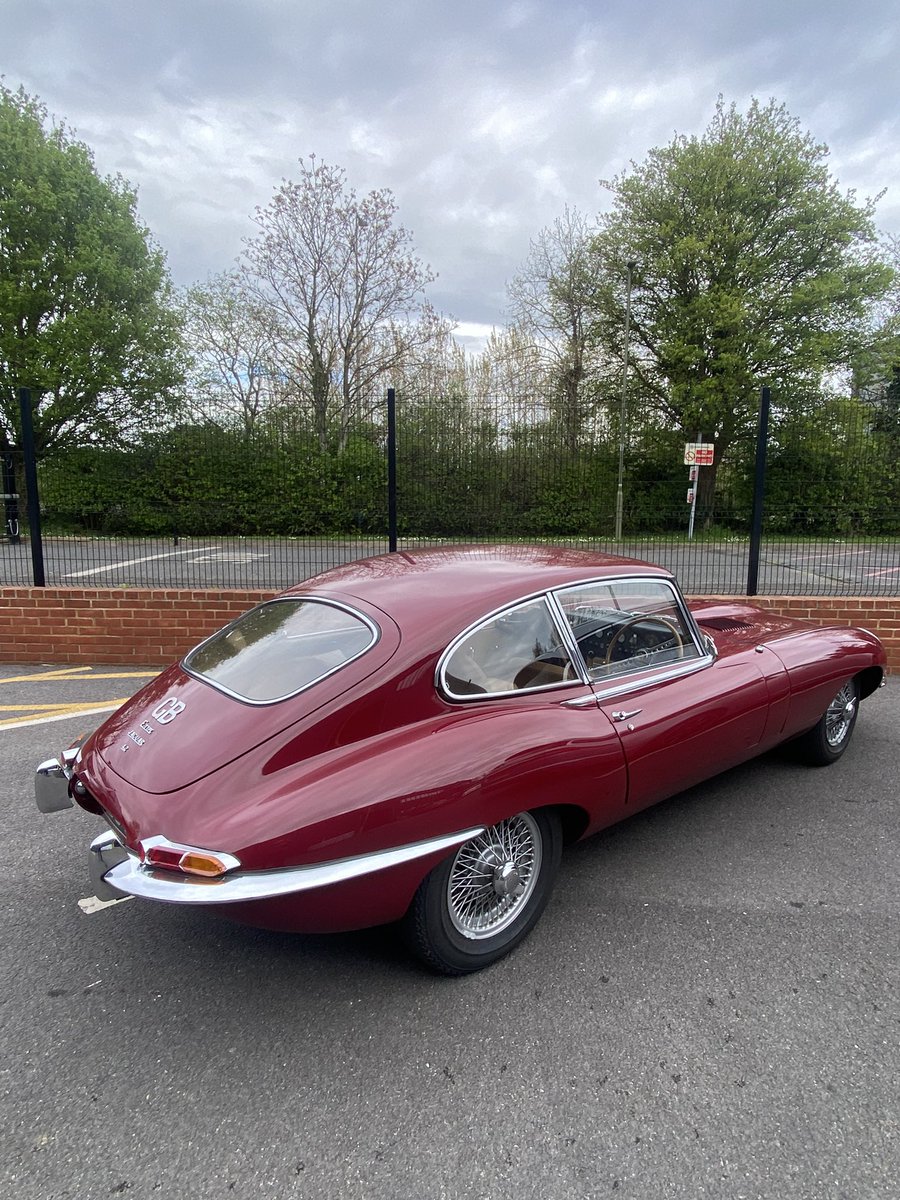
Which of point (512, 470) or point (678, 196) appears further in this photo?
point (678, 196)

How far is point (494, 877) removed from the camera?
90.3 inches

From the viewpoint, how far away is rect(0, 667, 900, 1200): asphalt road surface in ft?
5.24

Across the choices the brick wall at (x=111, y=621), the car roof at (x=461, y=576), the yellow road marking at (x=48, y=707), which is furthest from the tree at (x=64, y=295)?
the car roof at (x=461, y=576)

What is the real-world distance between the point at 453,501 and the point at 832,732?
14.2ft

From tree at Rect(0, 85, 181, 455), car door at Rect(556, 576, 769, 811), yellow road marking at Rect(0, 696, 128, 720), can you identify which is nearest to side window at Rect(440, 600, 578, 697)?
car door at Rect(556, 576, 769, 811)

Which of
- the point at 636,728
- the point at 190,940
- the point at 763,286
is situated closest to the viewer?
the point at 190,940

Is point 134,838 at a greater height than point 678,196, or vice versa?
point 678,196

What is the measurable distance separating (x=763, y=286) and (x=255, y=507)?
62.6ft

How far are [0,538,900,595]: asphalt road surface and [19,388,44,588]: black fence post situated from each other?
0.08 m

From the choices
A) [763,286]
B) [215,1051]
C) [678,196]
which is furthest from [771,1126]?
[678,196]

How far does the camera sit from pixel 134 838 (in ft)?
6.46

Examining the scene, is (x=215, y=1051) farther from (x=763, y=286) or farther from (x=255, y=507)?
(x=763, y=286)

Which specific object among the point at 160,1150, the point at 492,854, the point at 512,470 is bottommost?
the point at 160,1150

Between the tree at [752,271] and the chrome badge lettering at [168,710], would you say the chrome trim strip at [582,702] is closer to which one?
the chrome badge lettering at [168,710]
